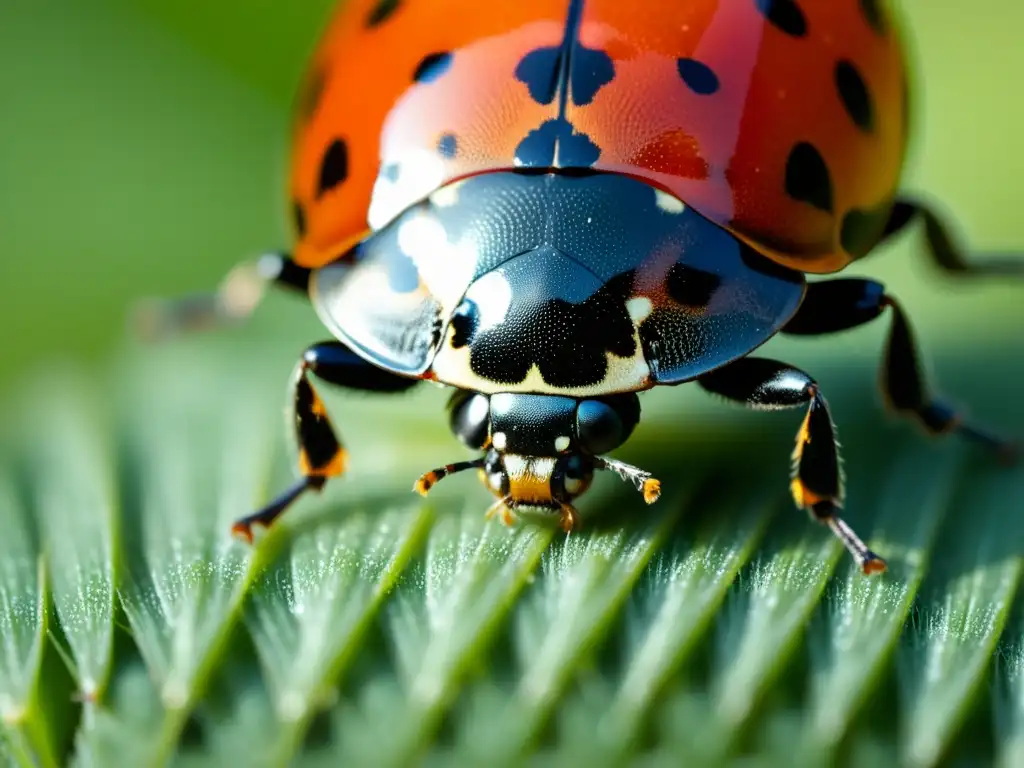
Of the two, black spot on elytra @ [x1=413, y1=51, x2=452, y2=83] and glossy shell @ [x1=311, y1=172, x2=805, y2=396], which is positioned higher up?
black spot on elytra @ [x1=413, y1=51, x2=452, y2=83]

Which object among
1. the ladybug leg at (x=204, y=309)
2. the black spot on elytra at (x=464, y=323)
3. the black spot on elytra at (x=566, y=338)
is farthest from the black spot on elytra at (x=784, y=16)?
the ladybug leg at (x=204, y=309)

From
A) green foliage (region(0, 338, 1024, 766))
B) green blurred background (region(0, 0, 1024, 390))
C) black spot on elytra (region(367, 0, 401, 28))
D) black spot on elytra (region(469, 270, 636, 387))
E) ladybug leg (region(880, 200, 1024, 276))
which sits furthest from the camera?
green blurred background (region(0, 0, 1024, 390))

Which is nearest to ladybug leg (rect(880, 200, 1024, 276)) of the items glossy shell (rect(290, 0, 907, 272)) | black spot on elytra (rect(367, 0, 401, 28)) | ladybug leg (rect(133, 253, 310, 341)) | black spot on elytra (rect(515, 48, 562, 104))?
glossy shell (rect(290, 0, 907, 272))

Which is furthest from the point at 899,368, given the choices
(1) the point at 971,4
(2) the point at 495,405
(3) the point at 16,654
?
(1) the point at 971,4

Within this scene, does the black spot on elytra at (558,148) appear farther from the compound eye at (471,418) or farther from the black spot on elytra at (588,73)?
the compound eye at (471,418)

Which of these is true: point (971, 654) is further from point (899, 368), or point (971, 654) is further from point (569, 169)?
point (569, 169)

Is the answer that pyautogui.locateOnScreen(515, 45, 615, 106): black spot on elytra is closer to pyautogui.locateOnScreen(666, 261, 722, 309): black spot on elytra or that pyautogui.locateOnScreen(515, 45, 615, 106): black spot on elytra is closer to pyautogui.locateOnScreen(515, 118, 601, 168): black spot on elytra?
pyautogui.locateOnScreen(515, 118, 601, 168): black spot on elytra
